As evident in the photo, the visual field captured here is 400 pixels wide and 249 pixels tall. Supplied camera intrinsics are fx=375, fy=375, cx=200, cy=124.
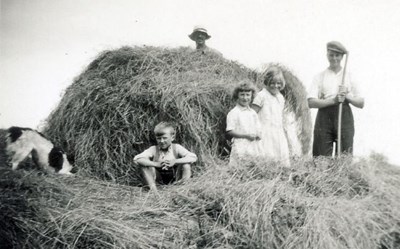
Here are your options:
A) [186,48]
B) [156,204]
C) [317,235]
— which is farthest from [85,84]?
[317,235]

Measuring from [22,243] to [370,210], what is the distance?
109 inches

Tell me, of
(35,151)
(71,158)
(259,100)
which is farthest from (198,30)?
(35,151)

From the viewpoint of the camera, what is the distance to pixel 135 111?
16.1 feet

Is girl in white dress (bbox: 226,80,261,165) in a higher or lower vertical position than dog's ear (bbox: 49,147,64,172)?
higher

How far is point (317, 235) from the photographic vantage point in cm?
269

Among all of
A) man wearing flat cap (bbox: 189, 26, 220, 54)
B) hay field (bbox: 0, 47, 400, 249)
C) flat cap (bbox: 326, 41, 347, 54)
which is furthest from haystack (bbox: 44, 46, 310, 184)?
flat cap (bbox: 326, 41, 347, 54)

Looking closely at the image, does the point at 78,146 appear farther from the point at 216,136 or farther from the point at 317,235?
the point at 317,235

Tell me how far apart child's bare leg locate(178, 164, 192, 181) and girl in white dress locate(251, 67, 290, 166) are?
1114 millimetres

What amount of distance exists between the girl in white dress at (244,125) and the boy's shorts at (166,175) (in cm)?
77

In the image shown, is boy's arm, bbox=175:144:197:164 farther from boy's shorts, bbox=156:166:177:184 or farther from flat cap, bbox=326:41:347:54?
flat cap, bbox=326:41:347:54

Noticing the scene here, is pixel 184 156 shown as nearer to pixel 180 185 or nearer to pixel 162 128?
pixel 162 128

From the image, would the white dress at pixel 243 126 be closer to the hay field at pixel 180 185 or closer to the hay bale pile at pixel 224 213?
the hay field at pixel 180 185

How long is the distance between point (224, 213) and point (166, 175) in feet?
5.30

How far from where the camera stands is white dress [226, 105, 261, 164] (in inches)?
184
